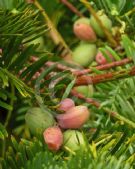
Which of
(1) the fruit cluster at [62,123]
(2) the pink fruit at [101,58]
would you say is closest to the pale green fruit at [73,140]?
(1) the fruit cluster at [62,123]

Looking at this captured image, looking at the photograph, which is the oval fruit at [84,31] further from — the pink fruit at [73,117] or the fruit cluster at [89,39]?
the pink fruit at [73,117]

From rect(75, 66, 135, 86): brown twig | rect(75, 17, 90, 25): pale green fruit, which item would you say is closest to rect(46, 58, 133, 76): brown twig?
rect(75, 66, 135, 86): brown twig

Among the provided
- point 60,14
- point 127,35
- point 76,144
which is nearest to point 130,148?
point 76,144

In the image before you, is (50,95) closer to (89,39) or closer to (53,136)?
(53,136)

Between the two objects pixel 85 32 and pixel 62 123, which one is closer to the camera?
pixel 62 123

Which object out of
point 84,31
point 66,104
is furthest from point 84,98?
point 84,31
